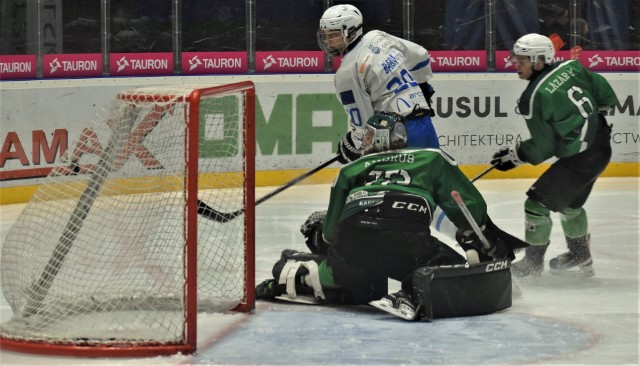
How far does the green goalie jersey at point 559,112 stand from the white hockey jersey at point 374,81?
55 centimetres

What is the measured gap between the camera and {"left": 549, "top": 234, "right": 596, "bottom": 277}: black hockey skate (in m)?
6.01

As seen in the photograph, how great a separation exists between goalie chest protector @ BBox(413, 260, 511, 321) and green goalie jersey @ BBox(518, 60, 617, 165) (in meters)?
1.04

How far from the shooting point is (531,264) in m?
5.90

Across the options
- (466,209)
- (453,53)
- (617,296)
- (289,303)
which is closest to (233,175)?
(289,303)

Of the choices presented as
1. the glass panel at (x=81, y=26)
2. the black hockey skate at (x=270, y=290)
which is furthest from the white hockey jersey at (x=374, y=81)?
the glass panel at (x=81, y=26)

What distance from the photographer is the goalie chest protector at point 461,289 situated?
4.72 m

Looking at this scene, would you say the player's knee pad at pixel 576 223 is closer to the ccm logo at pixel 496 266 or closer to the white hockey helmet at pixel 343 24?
the ccm logo at pixel 496 266

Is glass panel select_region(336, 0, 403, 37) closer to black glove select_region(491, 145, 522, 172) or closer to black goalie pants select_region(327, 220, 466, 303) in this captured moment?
black glove select_region(491, 145, 522, 172)

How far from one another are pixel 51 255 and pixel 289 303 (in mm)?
1066

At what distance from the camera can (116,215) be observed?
4.79m

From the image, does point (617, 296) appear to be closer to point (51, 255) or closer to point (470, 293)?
point (470, 293)

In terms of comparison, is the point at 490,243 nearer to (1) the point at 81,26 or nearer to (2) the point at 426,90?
(2) the point at 426,90

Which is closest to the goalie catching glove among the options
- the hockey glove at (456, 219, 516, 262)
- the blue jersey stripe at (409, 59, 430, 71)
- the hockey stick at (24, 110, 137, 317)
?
the hockey glove at (456, 219, 516, 262)

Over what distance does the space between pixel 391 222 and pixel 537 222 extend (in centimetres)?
125
